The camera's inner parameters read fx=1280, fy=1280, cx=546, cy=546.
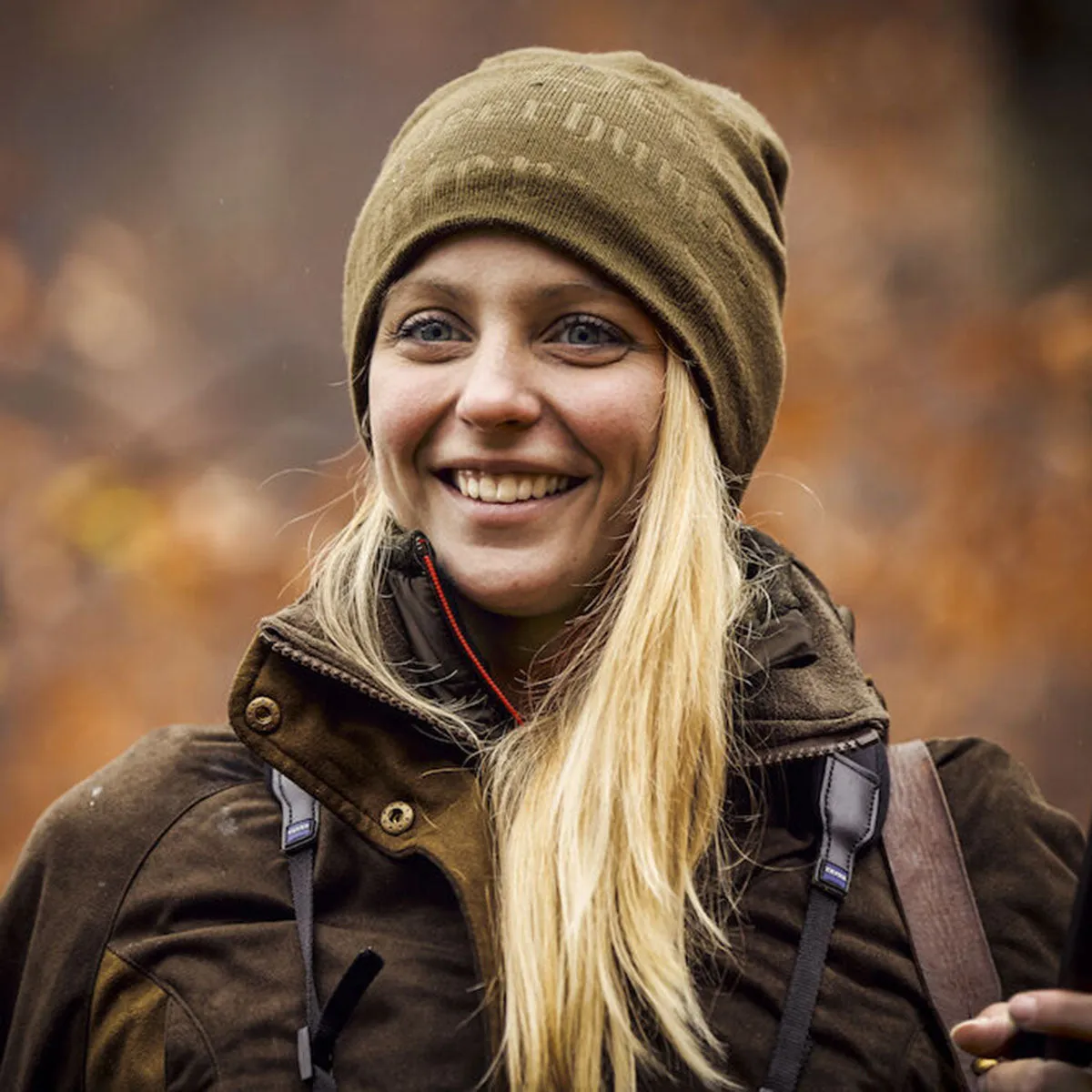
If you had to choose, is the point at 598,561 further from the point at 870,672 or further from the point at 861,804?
the point at 870,672

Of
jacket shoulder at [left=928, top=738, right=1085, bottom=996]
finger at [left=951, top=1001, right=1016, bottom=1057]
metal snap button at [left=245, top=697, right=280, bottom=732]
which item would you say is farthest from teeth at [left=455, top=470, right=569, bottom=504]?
finger at [left=951, top=1001, right=1016, bottom=1057]

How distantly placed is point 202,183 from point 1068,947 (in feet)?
6.81

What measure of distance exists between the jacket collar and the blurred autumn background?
1.21 m

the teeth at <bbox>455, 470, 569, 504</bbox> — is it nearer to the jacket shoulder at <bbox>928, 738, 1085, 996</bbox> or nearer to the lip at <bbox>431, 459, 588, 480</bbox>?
the lip at <bbox>431, 459, 588, 480</bbox>

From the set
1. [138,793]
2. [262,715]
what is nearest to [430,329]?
[262,715]

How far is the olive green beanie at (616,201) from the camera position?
1.22 m

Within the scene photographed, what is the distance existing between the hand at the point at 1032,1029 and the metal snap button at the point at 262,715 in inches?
25.1

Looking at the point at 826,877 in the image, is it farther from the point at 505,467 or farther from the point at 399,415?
the point at 399,415

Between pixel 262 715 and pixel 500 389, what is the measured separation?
370 mm

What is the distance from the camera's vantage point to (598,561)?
Result: 50.3 inches

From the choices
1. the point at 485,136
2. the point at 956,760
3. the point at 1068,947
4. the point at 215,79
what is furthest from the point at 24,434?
the point at 1068,947

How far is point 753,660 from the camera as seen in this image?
125 cm

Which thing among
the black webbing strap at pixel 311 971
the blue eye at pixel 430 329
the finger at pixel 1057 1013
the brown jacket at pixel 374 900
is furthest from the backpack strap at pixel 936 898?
the blue eye at pixel 430 329

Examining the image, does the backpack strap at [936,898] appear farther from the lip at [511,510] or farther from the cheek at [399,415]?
the cheek at [399,415]
